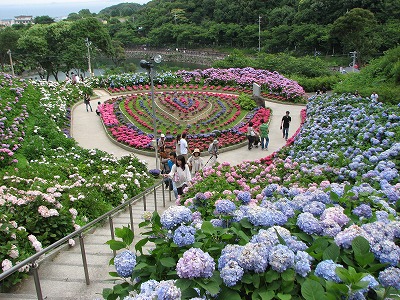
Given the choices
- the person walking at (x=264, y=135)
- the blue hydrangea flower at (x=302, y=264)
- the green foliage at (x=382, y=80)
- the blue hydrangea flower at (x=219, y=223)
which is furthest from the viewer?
the person walking at (x=264, y=135)

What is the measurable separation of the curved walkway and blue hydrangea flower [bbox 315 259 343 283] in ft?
34.3

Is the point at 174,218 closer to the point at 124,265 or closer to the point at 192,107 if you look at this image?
the point at 124,265

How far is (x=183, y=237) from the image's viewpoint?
7.99 feet

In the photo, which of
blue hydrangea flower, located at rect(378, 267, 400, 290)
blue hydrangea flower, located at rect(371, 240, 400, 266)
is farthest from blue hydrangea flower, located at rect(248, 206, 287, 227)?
blue hydrangea flower, located at rect(378, 267, 400, 290)

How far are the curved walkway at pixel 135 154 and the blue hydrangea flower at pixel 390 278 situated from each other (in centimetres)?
1056

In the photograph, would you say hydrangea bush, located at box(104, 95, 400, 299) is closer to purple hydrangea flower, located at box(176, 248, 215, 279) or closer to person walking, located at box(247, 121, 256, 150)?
purple hydrangea flower, located at box(176, 248, 215, 279)

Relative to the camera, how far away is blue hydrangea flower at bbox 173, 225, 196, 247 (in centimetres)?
243

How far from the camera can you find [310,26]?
51188mm

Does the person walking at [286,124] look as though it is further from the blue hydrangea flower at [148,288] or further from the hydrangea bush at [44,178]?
the blue hydrangea flower at [148,288]

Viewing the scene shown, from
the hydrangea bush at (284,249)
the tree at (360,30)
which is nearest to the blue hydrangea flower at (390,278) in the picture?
the hydrangea bush at (284,249)

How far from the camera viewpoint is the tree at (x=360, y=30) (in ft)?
126

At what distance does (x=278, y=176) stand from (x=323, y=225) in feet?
14.7

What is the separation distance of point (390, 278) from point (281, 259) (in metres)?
0.65

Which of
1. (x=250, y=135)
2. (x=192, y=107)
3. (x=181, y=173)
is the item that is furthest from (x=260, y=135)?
(x=181, y=173)
